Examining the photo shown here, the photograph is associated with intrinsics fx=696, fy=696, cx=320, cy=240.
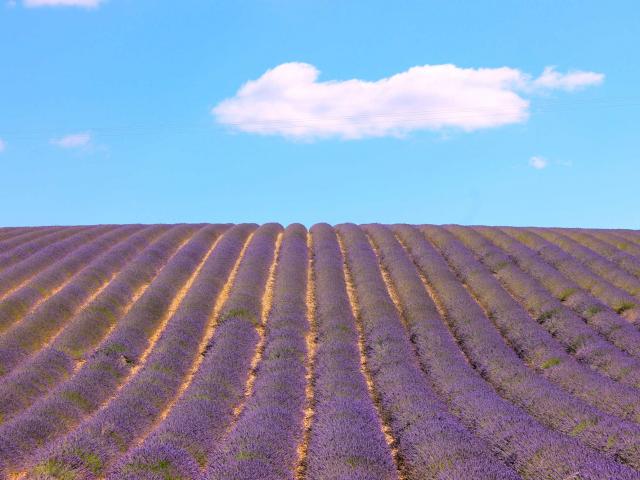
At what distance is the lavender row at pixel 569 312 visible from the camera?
12672 millimetres

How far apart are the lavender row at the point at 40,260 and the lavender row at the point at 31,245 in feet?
1.01

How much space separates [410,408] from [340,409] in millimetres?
1037

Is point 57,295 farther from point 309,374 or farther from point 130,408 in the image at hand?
point 309,374

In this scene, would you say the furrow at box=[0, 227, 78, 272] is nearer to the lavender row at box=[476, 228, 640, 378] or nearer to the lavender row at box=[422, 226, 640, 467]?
the lavender row at box=[422, 226, 640, 467]

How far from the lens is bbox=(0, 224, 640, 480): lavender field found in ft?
27.2

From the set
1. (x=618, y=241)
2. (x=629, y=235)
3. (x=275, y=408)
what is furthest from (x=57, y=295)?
(x=629, y=235)

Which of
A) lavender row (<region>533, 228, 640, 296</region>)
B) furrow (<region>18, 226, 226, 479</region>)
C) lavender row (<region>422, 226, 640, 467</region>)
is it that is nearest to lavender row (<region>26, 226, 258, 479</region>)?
furrow (<region>18, 226, 226, 479</region>)

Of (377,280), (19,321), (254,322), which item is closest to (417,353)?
(254,322)

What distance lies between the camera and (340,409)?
9984 mm

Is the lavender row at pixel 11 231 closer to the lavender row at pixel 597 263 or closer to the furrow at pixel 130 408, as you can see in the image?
the furrow at pixel 130 408

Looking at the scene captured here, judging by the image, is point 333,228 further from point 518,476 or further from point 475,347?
point 518,476

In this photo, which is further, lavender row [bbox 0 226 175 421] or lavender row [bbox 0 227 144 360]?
lavender row [bbox 0 227 144 360]

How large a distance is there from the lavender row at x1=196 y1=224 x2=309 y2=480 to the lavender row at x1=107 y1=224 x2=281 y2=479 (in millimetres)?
293

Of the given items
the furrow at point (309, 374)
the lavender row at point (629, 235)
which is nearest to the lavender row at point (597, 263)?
the lavender row at point (629, 235)
